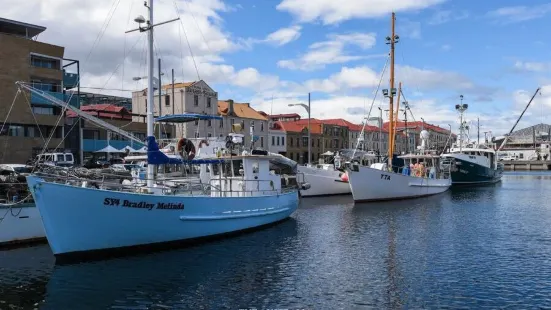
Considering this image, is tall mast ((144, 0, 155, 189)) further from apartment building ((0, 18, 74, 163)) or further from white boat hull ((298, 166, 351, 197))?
apartment building ((0, 18, 74, 163))

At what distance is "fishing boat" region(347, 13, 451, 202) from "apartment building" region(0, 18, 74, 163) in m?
29.5

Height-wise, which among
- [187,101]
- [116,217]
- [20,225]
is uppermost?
[187,101]

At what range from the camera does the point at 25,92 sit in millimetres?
46062

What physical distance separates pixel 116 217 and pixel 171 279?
365 centimetres

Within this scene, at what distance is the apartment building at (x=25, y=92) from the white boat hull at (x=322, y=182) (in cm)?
2503

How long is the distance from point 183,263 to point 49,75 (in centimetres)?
4080

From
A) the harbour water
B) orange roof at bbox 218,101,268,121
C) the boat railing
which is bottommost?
the harbour water

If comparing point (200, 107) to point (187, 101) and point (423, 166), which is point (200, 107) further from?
point (423, 166)

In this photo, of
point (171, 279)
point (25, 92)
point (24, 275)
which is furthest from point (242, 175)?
point (25, 92)

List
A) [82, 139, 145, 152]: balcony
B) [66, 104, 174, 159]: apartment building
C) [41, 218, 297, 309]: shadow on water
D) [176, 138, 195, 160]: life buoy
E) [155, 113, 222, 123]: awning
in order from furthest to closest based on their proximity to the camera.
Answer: [66, 104, 174, 159]: apartment building < [82, 139, 145, 152]: balcony < [155, 113, 222, 123]: awning < [176, 138, 195, 160]: life buoy < [41, 218, 297, 309]: shadow on water

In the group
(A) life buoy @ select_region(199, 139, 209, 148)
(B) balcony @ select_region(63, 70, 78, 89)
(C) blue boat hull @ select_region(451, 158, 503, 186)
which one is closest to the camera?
(A) life buoy @ select_region(199, 139, 209, 148)

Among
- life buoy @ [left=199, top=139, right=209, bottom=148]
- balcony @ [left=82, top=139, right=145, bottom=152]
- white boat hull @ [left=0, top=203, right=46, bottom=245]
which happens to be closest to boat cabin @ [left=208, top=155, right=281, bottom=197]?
life buoy @ [left=199, top=139, right=209, bottom=148]

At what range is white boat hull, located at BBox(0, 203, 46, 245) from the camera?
1922 cm

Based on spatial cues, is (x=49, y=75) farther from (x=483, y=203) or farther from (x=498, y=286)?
(x=498, y=286)
